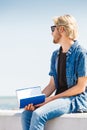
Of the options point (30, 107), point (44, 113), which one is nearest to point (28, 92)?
point (30, 107)

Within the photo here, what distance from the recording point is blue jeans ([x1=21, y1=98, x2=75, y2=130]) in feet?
14.8

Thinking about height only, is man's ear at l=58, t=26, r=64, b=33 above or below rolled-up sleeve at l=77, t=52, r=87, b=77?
above

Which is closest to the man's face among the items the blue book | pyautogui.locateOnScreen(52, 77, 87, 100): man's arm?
pyautogui.locateOnScreen(52, 77, 87, 100): man's arm

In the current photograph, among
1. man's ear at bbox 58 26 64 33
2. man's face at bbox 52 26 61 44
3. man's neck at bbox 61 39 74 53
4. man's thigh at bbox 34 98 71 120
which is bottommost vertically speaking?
man's thigh at bbox 34 98 71 120

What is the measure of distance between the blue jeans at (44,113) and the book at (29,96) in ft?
0.37

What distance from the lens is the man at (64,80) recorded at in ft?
15.0

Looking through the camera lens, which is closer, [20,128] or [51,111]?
[51,111]

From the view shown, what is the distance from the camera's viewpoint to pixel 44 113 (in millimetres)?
4543

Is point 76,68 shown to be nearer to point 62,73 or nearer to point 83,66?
point 83,66

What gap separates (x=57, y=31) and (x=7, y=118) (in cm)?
107

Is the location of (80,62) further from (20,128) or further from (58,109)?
(20,128)

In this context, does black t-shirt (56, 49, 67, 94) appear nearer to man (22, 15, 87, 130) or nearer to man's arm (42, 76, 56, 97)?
man (22, 15, 87, 130)

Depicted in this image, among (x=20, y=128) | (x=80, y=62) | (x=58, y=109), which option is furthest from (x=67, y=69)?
(x=20, y=128)

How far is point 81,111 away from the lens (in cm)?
479
